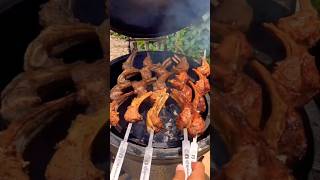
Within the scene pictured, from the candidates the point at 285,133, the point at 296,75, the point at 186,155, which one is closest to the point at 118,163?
the point at 186,155

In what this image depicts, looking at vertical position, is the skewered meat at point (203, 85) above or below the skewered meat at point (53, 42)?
below

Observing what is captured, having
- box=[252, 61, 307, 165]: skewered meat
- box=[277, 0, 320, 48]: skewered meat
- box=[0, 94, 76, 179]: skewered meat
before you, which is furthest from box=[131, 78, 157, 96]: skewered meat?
box=[277, 0, 320, 48]: skewered meat

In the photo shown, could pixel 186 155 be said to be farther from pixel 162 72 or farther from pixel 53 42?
pixel 53 42

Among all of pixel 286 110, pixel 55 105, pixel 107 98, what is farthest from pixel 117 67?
pixel 286 110

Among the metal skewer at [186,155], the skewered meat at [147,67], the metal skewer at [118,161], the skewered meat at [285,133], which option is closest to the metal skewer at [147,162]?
the metal skewer at [118,161]

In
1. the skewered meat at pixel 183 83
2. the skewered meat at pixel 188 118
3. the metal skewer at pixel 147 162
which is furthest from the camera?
the skewered meat at pixel 183 83

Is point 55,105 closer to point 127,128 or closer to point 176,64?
point 127,128

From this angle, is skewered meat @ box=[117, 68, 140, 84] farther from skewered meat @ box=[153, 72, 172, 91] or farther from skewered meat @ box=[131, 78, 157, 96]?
skewered meat @ box=[153, 72, 172, 91]

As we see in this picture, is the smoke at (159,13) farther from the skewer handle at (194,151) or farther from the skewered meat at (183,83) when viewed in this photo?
the skewer handle at (194,151)
